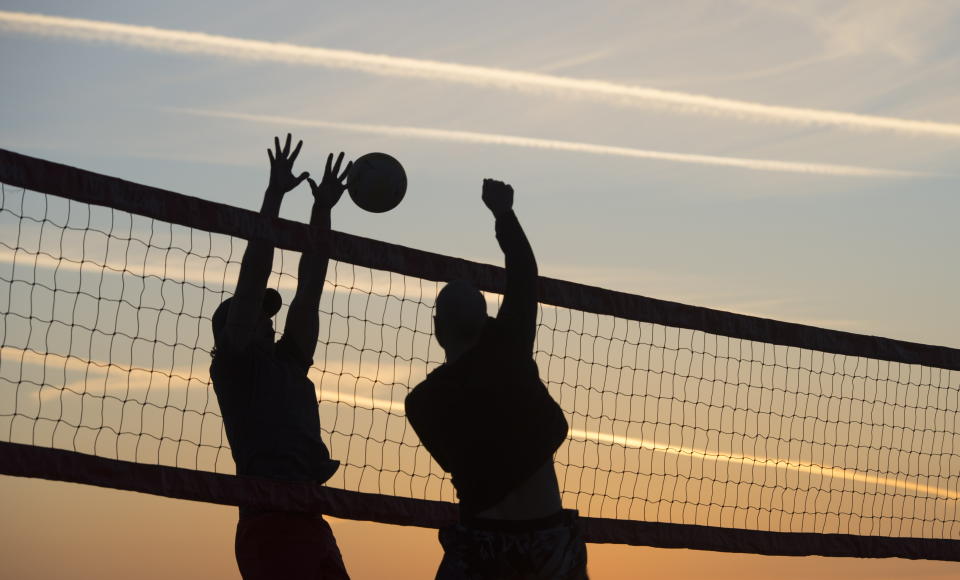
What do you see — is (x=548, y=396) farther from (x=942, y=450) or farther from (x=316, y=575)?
(x=942, y=450)

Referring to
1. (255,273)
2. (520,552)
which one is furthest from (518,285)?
(255,273)

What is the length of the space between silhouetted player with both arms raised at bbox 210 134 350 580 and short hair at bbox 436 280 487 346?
1.25m

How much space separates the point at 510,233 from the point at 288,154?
1.48m

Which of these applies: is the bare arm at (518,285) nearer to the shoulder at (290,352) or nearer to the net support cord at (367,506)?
the shoulder at (290,352)

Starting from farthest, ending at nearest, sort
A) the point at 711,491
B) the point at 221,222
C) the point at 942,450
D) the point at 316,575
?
the point at 942,450, the point at 711,491, the point at 221,222, the point at 316,575

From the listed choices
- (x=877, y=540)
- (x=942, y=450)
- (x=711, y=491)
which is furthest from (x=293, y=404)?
(x=942, y=450)

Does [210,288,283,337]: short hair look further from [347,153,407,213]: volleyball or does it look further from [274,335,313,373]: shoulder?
[347,153,407,213]: volleyball

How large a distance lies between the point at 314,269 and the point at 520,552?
2173 mm

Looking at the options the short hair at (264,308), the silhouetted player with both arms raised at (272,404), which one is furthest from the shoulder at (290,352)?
the short hair at (264,308)

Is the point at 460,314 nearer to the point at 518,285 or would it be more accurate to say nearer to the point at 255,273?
the point at 518,285

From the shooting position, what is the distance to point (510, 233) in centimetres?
495

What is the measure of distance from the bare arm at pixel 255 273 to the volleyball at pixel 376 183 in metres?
0.97

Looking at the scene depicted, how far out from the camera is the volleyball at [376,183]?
23.2 ft

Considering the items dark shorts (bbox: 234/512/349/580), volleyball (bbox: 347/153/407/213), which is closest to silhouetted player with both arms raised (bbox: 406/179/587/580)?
dark shorts (bbox: 234/512/349/580)
